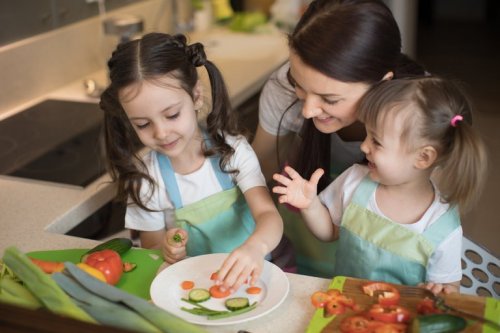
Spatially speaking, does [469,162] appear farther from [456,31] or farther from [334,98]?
[456,31]

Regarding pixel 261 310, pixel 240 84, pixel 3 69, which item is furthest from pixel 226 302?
pixel 3 69

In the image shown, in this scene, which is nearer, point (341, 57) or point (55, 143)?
point (341, 57)

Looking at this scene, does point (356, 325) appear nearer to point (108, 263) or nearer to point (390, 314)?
point (390, 314)

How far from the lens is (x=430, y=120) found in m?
1.26

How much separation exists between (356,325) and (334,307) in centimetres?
7

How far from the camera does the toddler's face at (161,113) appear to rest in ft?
4.52

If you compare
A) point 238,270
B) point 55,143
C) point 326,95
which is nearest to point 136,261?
point 238,270

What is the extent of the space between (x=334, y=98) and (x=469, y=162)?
0.29m

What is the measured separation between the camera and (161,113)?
54.6 inches

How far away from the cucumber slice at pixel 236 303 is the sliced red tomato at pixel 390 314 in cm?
21

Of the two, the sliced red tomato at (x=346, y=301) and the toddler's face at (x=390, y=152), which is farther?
the toddler's face at (x=390, y=152)

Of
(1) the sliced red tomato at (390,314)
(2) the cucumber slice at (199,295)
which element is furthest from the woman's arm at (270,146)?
(1) the sliced red tomato at (390,314)

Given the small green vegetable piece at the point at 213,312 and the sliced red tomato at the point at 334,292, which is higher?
the sliced red tomato at the point at 334,292

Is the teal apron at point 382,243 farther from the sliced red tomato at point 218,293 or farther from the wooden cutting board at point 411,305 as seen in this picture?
the sliced red tomato at point 218,293
